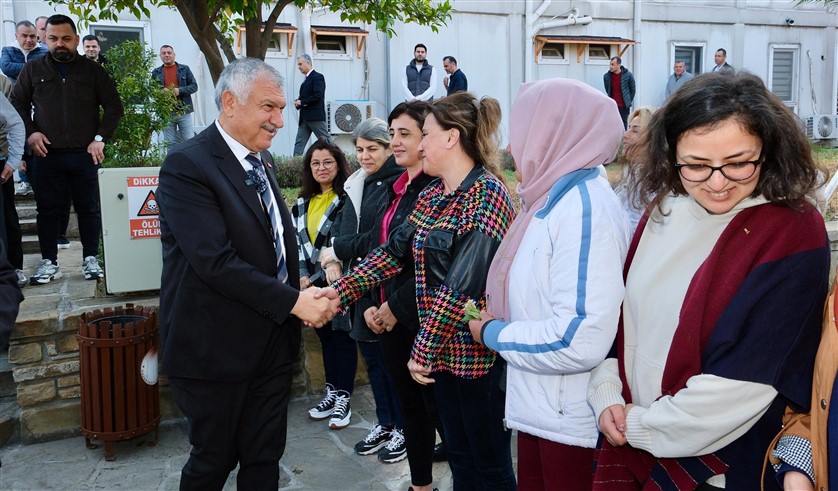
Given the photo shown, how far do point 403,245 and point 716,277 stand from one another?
68.7 inches

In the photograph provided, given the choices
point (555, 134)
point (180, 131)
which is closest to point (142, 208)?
point (555, 134)

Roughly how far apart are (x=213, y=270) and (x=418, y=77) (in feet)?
36.0

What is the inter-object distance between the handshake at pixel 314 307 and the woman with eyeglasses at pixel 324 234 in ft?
5.44

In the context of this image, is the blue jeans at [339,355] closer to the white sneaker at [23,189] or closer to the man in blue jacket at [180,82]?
the white sneaker at [23,189]

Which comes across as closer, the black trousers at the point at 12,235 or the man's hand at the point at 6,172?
the man's hand at the point at 6,172

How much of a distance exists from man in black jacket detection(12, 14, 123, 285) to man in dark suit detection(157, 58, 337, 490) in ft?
A: 10.2

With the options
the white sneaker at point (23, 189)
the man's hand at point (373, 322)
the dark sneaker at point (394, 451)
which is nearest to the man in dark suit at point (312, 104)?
the white sneaker at point (23, 189)

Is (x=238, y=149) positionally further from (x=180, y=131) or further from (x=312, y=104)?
(x=312, y=104)

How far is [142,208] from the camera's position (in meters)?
5.02

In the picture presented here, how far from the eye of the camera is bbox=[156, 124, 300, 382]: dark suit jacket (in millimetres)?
2812

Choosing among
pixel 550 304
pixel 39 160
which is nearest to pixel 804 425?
pixel 550 304

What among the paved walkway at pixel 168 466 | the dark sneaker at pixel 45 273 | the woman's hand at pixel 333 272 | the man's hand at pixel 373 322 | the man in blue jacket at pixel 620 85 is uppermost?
the man in blue jacket at pixel 620 85

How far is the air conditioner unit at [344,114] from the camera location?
13727 mm

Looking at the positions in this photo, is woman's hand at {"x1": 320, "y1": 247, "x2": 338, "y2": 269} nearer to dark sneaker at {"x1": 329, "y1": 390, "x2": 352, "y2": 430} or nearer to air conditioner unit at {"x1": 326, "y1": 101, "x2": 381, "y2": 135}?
dark sneaker at {"x1": 329, "y1": 390, "x2": 352, "y2": 430}
